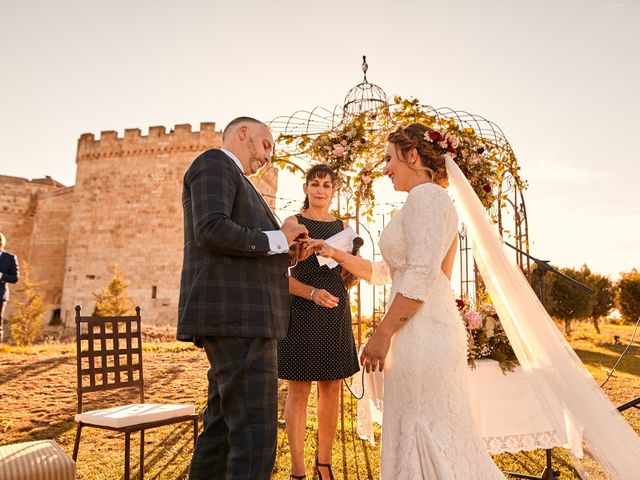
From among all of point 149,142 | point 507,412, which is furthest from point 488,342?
point 149,142

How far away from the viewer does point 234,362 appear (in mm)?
2125

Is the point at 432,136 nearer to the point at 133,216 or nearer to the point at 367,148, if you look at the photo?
the point at 367,148

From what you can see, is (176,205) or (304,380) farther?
(176,205)

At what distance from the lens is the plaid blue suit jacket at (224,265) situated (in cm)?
211

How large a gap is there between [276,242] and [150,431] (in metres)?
3.98

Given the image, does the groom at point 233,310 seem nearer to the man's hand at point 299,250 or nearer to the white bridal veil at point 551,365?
the man's hand at point 299,250

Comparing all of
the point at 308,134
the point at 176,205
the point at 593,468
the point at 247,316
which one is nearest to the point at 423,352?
the point at 247,316

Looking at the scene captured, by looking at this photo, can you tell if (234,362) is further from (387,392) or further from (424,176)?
(424,176)

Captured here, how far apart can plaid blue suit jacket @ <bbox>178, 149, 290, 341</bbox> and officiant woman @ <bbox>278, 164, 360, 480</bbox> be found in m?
1.01

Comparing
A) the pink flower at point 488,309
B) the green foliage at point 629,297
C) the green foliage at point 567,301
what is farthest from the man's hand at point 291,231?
the green foliage at point 629,297

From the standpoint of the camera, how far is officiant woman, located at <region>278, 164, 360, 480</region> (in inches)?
135

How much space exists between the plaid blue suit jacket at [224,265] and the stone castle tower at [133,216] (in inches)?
746

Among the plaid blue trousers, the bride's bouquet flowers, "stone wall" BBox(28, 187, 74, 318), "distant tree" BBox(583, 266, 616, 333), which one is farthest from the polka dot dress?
"distant tree" BBox(583, 266, 616, 333)

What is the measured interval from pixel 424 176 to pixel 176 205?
20.9 meters
